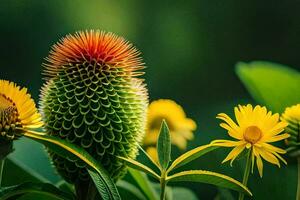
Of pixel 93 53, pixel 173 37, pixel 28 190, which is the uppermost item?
pixel 173 37

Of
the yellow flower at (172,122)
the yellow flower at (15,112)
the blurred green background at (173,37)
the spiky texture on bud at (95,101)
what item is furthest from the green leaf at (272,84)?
the blurred green background at (173,37)

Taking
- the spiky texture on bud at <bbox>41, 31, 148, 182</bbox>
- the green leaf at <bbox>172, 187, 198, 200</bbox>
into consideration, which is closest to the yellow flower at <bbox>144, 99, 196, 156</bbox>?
the green leaf at <bbox>172, 187, 198, 200</bbox>

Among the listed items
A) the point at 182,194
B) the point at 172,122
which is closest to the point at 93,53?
the point at 182,194

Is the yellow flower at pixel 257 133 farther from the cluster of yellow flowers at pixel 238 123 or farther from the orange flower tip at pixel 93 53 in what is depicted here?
the orange flower tip at pixel 93 53

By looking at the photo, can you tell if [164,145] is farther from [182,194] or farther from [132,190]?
[182,194]

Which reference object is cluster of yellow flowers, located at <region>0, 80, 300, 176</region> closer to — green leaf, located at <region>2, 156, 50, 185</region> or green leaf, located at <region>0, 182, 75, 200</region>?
green leaf, located at <region>0, 182, 75, 200</region>

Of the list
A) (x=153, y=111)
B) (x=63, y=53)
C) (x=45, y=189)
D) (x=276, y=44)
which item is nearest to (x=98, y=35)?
(x=63, y=53)

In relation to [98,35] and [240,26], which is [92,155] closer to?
[98,35]
